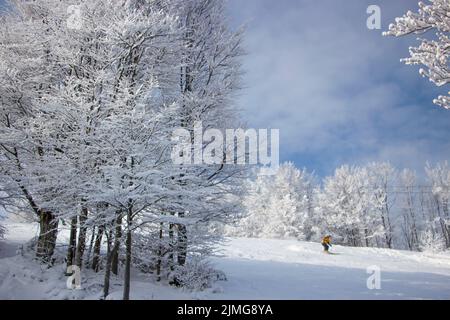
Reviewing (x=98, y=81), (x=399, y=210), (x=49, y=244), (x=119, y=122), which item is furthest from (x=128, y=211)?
(x=399, y=210)

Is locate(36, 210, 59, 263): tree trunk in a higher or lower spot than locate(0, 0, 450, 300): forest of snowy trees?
lower

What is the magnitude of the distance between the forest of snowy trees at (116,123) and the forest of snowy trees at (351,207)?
23.8 m

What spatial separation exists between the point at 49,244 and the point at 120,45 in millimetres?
6271

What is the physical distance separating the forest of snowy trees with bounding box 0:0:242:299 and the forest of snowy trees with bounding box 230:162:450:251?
23837mm

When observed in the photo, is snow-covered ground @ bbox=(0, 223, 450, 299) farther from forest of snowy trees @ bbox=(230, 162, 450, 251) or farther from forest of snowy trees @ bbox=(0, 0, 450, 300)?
forest of snowy trees @ bbox=(230, 162, 450, 251)

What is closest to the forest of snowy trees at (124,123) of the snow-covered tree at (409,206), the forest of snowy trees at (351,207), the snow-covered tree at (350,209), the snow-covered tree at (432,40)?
the snow-covered tree at (432,40)

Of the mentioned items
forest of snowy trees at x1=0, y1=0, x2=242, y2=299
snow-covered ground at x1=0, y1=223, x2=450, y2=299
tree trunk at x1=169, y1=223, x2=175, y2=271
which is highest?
forest of snowy trees at x1=0, y1=0, x2=242, y2=299

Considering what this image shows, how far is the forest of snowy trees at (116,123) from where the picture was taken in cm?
635

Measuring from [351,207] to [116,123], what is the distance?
112ft

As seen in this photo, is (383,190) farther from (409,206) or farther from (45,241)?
(45,241)

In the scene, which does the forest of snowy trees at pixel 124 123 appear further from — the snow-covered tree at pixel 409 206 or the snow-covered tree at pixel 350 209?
the snow-covered tree at pixel 409 206

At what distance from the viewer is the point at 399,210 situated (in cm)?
4022

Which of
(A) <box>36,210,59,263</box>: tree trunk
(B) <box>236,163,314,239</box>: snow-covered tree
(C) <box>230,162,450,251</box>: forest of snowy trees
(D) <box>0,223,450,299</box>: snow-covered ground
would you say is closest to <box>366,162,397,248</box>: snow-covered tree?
(C) <box>230,162,450,251</box>: forest of snowy trees

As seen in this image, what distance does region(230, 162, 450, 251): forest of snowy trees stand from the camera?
33.8 meters
